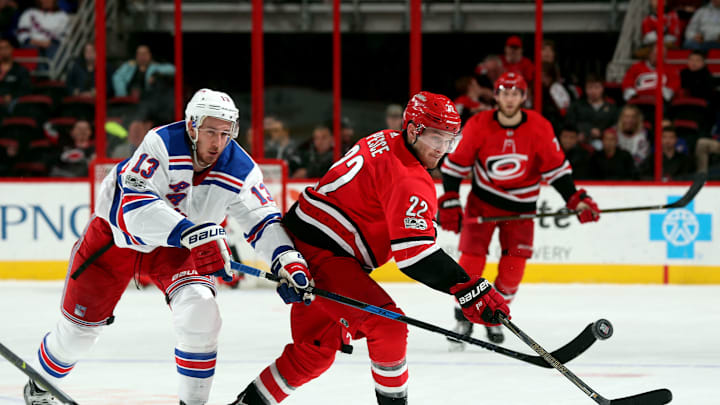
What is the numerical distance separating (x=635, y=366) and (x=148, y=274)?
6.81ft

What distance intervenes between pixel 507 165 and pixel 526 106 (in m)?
3.20

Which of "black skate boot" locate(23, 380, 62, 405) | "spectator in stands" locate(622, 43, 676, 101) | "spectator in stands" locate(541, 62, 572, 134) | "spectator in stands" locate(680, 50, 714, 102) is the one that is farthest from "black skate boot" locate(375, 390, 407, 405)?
"spectator in stands" locate(680, 50, 714, 102)

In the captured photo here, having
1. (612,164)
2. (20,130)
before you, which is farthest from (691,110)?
(20,130)

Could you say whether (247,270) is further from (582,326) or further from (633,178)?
(633,178)

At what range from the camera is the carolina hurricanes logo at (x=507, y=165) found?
16.4ft

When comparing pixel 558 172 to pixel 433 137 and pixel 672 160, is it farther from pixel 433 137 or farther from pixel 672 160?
pixel 672 160

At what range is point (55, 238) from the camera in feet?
23.7

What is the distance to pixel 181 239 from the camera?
2893 mm

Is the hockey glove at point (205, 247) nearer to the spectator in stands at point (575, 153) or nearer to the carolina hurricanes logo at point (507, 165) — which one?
the carolina hurricanes logo at point (507, 165)

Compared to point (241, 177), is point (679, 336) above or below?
below

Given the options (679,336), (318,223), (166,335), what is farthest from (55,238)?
(318,223)

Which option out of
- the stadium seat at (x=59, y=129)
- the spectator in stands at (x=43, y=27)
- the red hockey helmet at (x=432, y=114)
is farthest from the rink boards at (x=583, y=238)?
the red hockey helmet at (x=432, y=114)

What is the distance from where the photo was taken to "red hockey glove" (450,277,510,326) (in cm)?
281

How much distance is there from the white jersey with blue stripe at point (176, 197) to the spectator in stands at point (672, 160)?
4.76 meters
